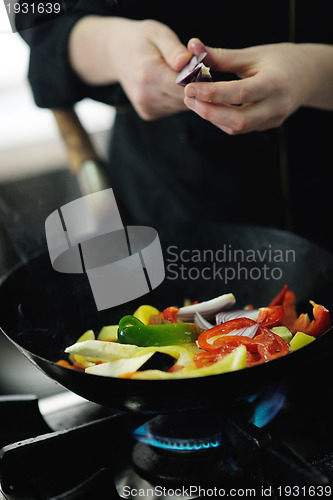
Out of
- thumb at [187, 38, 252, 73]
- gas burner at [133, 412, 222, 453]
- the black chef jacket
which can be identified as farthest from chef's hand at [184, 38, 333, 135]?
gas burner at [133, 412, 222, 453]

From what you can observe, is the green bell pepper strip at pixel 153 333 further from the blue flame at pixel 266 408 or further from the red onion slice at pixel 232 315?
the blue flame at pixel 266 408

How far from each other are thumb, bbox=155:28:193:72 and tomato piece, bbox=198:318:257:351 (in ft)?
1.34

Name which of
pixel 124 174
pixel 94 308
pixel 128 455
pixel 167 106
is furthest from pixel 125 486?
pixel 124 174

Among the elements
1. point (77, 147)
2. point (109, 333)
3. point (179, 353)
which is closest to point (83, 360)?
point (109, 333)

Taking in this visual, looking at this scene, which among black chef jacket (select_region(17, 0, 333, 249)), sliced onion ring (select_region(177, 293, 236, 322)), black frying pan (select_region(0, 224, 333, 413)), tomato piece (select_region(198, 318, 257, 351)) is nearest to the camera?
black frying pan (select_region(0, 224, 333, 413))

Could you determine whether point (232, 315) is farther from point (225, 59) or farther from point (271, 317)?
point (225, 59)

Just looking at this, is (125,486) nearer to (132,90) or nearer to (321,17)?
(132,90)

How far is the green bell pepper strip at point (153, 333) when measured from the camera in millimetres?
819

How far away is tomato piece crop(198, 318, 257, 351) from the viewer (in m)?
0.80

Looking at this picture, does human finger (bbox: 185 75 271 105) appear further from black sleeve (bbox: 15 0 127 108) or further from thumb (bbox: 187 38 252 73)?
black sleeve (bbox: 15 0 127 108)

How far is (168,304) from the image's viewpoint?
3.59ft

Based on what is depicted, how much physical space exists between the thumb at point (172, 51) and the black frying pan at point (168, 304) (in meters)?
0.38

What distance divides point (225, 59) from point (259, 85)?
0.22ft

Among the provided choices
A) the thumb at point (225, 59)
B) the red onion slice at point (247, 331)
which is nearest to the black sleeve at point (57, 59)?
the thumb at point (225, 59)
